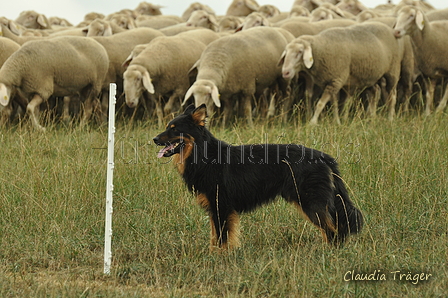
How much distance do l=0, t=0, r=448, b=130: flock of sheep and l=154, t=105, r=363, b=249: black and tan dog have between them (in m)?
5.25

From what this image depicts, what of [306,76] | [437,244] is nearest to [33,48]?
[306,76]

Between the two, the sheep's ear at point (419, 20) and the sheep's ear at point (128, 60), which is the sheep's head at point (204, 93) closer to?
the sheep's ear at point (128, 60)

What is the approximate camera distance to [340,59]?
10930mm

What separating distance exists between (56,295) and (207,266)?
3.39 ft

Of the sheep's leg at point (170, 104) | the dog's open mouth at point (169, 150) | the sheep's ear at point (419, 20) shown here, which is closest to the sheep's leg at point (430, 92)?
the sheep's ear at point (419, 20)

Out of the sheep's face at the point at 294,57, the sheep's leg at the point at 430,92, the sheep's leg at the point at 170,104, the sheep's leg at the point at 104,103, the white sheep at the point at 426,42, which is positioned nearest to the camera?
the sheep's face at the point at 294,57

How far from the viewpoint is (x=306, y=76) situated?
12031 millimetres

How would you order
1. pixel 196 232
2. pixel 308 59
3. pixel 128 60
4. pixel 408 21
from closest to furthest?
pixel 196 232
pixel 308 59
pixel 408 21
pixel 128 60

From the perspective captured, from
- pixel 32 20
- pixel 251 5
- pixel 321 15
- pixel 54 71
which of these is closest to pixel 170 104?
pixel 54 71

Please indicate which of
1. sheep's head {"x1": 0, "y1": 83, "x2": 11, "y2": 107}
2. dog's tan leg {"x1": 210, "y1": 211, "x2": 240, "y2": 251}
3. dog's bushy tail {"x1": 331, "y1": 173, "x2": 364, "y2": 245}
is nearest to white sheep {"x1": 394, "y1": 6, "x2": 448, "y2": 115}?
sheep's head {"x1": 0, "y1": 83, "x2": 11, "y2": 107}

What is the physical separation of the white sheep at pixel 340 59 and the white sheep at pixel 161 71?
1717 mm

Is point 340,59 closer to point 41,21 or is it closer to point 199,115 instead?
point 199,115

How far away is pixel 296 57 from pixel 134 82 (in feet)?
8.51

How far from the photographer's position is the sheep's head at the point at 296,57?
35.1 ft
